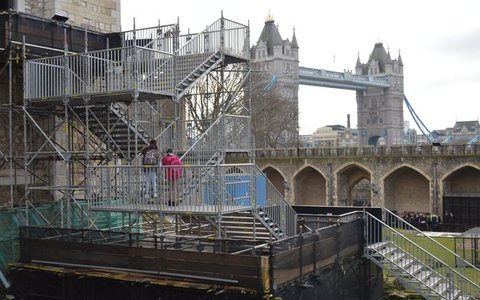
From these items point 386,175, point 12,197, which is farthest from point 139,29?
point 386,175

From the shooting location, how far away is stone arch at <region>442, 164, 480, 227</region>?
36469mm

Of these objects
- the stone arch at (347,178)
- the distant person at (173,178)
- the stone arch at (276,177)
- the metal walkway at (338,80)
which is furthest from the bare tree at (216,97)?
the metal walkway at (338,80)

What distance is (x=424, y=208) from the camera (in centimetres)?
4072

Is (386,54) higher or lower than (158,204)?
higher

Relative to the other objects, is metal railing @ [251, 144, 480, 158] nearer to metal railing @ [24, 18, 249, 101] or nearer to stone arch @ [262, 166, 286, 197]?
stone arch @ [262, 166, 286, 197]

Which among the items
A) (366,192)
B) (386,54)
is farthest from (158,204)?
(386,54)

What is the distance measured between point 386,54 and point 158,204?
12273 centimetres

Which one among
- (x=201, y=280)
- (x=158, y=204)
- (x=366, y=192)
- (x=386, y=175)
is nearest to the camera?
(x=201, y=280)

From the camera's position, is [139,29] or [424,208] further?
[424,208]

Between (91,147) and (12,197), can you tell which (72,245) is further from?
(91,147)

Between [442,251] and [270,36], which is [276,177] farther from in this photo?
[270,36]

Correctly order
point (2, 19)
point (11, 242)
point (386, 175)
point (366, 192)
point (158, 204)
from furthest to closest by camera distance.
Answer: point (366, 192), point (386, 175), point (2, 19), point (11, 242), point (158, 204)

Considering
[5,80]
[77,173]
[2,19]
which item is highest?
[2,19]

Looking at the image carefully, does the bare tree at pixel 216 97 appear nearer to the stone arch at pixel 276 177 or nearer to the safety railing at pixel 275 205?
the safety railing at pixel 275 205
